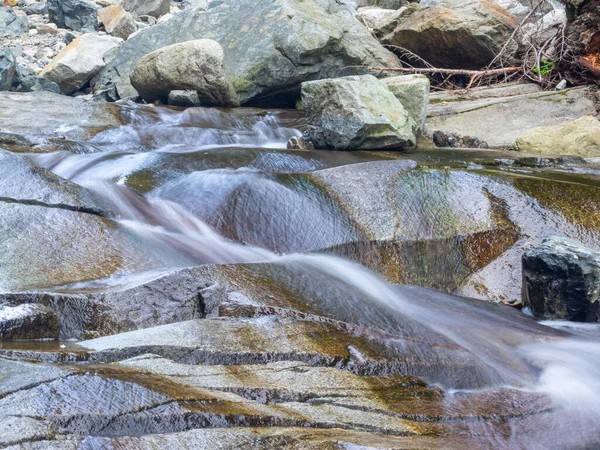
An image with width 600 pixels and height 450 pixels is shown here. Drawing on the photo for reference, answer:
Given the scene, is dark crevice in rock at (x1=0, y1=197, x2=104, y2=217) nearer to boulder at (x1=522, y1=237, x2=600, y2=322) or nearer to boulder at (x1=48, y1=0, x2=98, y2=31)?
boulder at (x1=522, y1=237, x2=600, y2=322)

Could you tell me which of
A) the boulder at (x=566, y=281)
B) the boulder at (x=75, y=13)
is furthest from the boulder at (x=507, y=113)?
the boulder at (x=75, y=13)

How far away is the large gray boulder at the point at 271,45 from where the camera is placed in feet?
35.5

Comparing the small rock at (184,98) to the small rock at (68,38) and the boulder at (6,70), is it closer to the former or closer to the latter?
the boulder at (6,70)

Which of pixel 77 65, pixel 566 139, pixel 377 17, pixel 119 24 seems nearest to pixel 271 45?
pixel 77 65

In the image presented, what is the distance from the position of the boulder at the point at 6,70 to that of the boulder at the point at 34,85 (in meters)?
0.18

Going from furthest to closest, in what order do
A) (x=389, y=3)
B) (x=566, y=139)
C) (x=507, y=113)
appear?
1. (x=389, y=3)
2. (x=507, y=113)
3. (x=566, y=139)

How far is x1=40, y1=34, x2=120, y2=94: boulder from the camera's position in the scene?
12.9m

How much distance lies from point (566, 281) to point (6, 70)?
33.8 ft

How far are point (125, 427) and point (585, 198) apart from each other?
179 inches

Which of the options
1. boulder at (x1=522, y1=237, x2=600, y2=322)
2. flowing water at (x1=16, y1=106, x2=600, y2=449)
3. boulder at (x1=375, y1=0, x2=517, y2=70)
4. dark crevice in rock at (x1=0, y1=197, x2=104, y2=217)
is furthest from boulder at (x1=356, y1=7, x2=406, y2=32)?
dark crevice in rock at (x1=0, y1=197, x2=104, y2=217)

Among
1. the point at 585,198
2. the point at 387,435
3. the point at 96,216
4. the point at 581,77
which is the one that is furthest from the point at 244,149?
the point at 581,77

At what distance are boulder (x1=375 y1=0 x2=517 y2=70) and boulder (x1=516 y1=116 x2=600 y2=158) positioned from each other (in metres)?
3.69

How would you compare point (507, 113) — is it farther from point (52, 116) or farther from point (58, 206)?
point (58, 206)

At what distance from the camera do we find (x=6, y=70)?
1157 cm
